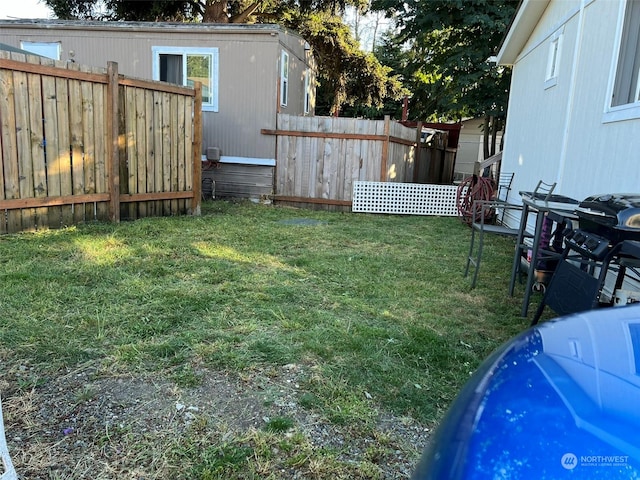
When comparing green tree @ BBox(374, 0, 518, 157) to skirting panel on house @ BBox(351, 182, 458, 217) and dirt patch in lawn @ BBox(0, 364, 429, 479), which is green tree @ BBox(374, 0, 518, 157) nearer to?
skirting panel on house @ BBox(351, 182, 458, 217)

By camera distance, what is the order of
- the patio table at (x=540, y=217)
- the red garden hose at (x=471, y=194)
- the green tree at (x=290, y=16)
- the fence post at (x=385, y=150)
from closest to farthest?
the patio table at (x=540, y=217) < the red garden hose at (x=471, y=194) < the fence post at (x=385, y=150) < the green tree at (x=290, y=16)

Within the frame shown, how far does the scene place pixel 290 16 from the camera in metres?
14.7

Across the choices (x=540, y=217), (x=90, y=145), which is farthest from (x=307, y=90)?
(x=540, y=217)

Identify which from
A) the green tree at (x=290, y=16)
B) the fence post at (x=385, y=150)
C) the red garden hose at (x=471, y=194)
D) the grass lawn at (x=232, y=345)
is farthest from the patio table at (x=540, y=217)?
the green tree at (x=290, y=16)

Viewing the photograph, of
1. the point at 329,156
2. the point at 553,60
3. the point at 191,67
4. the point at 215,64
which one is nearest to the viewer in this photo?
the point at 553,60

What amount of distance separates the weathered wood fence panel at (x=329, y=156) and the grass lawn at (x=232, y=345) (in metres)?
4.21

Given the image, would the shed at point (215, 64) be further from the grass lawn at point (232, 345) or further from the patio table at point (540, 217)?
the patio table at point (540, 217)

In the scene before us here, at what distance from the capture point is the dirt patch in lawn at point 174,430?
1.78 metres

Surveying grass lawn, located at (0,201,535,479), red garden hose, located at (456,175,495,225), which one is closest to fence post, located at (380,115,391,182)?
red garden hose, located at (456,175,495,225)

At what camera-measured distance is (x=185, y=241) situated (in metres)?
5.46

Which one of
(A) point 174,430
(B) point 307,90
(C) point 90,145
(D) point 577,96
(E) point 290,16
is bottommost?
(A) point 174,430

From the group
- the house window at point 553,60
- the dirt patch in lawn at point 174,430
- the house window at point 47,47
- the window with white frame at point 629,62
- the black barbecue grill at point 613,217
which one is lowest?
the dirt patch in lawn at point 174,430

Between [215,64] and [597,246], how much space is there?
8.66 metres

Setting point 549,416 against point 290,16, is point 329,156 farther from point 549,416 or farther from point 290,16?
point 549,416
